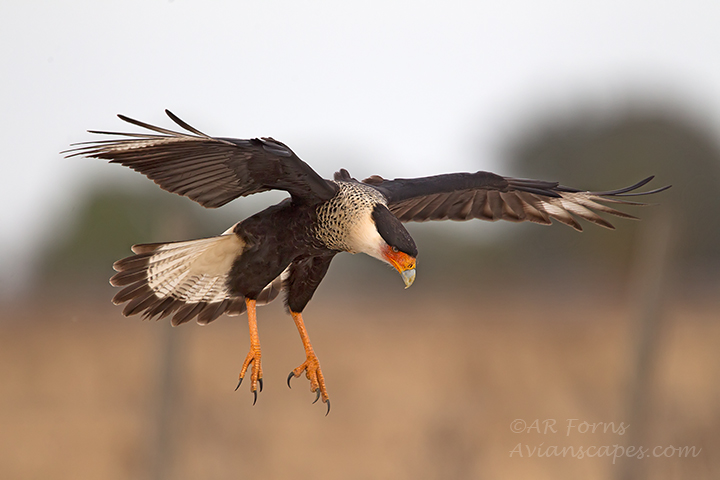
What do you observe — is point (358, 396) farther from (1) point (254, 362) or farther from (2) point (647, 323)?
(1) point (254, 362)

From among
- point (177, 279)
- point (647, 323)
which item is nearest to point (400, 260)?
point (177, 279)

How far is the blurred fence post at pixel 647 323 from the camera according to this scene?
14.2 feet

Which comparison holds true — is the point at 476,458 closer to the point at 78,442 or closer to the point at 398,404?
the point at 398,404

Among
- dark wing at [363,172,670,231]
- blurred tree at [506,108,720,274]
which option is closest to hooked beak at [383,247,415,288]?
dark wing at [363,172,670,231]

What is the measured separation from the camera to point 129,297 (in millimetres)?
3387

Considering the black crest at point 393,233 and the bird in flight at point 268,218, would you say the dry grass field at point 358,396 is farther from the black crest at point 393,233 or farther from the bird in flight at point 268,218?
the black crest at point 393,233

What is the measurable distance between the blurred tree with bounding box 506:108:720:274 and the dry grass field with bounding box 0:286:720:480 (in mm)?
5006

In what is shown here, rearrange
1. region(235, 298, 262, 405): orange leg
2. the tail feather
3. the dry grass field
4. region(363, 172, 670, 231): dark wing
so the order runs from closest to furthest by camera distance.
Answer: region(235, 298, 262, 405): orange leg, the tail feather, region(363, 172, 670, 231): dark wing, the dry grass field

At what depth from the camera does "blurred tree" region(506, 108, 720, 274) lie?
1352 centimetres

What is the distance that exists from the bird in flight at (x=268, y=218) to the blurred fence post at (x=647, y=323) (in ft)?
2.04

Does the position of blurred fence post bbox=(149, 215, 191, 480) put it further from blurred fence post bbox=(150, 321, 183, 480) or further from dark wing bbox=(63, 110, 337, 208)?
dark wing bbox=(63, 110, 337, 208)

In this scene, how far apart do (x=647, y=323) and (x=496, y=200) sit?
1.35 meters

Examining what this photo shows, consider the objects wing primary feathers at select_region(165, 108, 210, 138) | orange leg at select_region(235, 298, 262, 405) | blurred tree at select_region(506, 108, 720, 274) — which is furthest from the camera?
blurred tree at select_region(506, 108, 720, 274)

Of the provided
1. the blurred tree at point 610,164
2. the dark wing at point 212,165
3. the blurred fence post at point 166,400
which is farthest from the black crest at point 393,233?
the blurred tree at point 610,164
